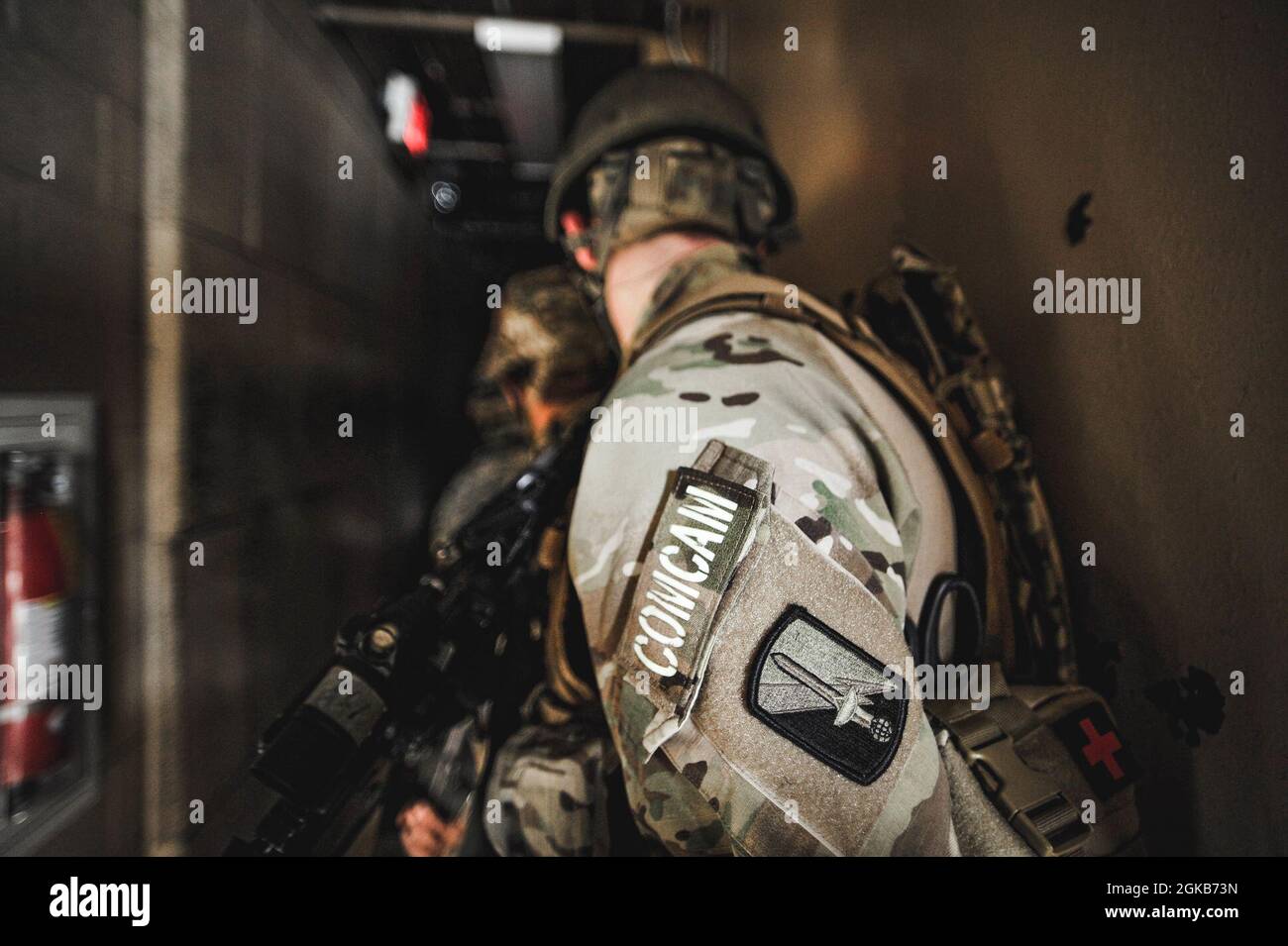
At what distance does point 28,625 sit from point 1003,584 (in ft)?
4.19

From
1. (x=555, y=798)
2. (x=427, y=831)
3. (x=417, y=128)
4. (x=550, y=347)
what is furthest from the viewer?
(x=417, y=128)

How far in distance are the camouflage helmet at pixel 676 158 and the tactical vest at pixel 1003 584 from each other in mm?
245

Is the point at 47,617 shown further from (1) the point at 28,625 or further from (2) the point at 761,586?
(2) the point at 761,586

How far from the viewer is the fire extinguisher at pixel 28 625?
749 millimetres

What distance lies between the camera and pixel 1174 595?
709 mm

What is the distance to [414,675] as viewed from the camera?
841 millimetres

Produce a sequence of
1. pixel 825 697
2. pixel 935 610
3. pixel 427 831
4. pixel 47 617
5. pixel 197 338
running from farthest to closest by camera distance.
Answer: pixel 197 338 → pixel 427 831 → pixel 47 617 → pixel 935 610 → pixel 825 697

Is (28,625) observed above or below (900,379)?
below

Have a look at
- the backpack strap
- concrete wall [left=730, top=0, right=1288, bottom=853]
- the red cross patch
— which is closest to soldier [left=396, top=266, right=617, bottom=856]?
the backpack strap

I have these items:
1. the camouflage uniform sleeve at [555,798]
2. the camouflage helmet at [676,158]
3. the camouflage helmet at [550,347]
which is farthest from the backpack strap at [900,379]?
the camouflage helmet at [550,347]

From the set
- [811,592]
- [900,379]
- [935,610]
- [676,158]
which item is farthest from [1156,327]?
[676,158]

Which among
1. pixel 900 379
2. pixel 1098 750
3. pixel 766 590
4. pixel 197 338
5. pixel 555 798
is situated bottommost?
pixel 555 798
